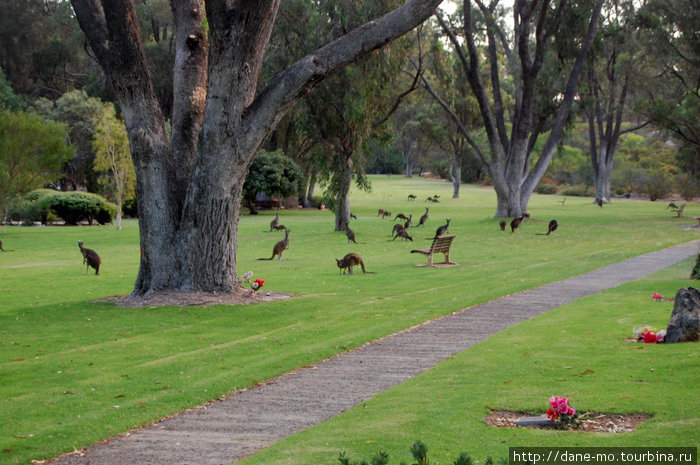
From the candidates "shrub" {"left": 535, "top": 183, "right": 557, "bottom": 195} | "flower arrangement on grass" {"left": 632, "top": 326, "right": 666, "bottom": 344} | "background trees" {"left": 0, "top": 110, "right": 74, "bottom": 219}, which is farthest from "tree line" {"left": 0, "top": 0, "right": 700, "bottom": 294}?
"background trees" {"left": 0, "top": 110, "right": 74, "bottom": 219}

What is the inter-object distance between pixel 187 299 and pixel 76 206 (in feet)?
121

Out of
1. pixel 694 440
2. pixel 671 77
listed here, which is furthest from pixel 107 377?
pixel 671 77

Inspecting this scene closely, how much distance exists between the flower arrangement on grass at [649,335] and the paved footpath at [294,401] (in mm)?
2310

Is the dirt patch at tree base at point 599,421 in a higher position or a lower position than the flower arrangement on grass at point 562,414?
lower

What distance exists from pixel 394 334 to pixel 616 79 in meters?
56.9

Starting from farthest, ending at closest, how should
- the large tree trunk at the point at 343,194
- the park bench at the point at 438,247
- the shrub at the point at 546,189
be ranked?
1. the shrub at the point at 546,189
2. the large tree trunk at the point at 343,194
3. the park bench at the point at 438,247

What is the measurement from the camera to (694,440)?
599cm

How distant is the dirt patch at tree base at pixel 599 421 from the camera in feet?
22.0

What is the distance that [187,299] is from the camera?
49.6 ft

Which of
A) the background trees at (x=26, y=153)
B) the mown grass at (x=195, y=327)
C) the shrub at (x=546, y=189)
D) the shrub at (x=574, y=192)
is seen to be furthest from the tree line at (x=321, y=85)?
the background trees at (x=26, y=153)

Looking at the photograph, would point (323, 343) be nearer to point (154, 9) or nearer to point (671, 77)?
point (671, 77)

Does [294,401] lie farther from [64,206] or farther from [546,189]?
[546,189]

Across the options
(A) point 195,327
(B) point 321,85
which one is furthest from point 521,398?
(B) point 321,85

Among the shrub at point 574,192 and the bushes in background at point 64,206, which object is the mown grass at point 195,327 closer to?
the bushes in background at point 64,206
